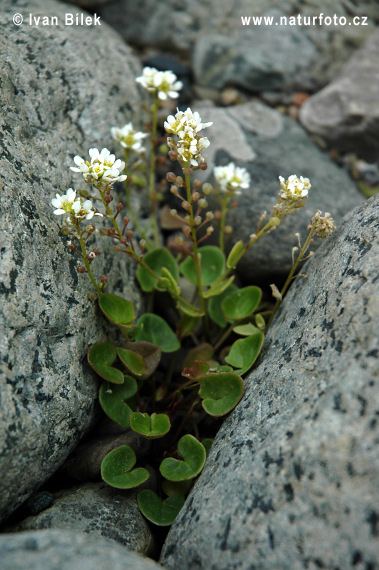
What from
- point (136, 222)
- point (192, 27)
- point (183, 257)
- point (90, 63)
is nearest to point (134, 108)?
point (90, 63)

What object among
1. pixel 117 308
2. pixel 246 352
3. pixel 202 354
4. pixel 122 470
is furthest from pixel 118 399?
pixel 246 352

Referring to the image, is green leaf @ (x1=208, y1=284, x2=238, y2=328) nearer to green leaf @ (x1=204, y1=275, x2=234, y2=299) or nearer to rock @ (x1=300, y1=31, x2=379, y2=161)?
green leaf @ (x1=204, y1=275, x2=234, y2=299)

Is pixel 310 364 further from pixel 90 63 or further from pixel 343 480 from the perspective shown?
pixel 90 63

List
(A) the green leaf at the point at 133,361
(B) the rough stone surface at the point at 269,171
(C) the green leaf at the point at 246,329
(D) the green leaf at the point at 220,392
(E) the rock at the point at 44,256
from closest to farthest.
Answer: (E) the rock at the point at 44,256 < (D) the green leaf at the point at 220,392 < (A) the green leaf at the point at 133,361 < (C) the green leaf at the point at 246,329 < (B) the rough stone surface at the point at 269,171

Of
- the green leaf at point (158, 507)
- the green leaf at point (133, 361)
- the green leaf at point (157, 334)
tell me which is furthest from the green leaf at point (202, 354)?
the green leaf at point (158, 507)

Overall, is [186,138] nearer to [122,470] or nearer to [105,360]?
[105,360]

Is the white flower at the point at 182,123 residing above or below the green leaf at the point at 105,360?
above

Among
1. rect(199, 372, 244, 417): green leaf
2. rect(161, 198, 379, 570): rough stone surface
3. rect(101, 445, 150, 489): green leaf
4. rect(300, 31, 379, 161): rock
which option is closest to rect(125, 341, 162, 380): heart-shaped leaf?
rect(199, 372, 244, 417): green leaf

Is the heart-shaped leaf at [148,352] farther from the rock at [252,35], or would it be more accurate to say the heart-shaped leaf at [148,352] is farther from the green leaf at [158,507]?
the rock at [252,35]
